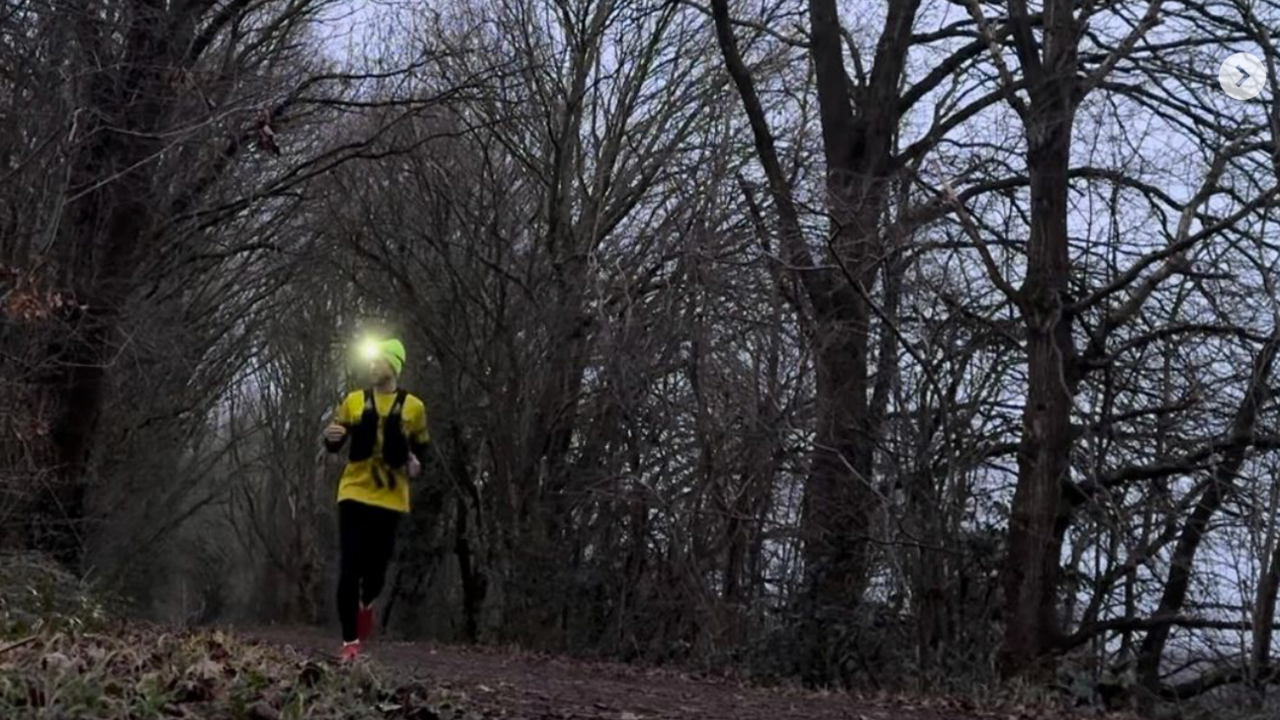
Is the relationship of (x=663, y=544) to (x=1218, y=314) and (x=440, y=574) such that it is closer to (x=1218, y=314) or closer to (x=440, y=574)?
(x=1218, y=314)

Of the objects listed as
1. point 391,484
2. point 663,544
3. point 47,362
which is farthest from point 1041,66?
point 47,362

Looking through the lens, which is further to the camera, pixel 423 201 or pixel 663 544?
pixel 423 201

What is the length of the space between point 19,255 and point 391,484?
471 cm

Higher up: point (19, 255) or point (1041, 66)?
point (1041, 66)

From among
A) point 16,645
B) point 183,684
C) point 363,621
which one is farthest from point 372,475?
point 183,684

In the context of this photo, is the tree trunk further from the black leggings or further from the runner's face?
the runner's face

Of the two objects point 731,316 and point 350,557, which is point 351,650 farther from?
point 731,316

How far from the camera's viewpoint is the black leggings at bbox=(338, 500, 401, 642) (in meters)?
8.18

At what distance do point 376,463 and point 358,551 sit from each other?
1.48ft

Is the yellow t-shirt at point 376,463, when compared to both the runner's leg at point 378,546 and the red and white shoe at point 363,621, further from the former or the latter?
the red and white shoe at point 363,621

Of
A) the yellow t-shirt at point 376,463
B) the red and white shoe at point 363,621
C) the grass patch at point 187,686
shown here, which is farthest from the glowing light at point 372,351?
the grass patch at point 187,686

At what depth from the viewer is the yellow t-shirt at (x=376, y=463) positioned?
812cm

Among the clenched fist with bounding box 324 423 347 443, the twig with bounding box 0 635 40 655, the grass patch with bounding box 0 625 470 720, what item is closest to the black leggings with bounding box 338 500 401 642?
the clenched fist with bounding box 324 423 347 443

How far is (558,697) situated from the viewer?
301 inches
